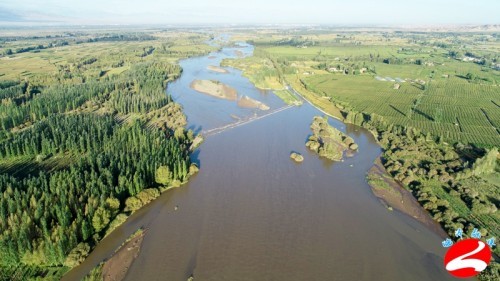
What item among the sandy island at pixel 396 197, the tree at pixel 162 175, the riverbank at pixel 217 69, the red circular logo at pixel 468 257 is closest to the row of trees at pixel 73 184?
the tree at pixel 162 175

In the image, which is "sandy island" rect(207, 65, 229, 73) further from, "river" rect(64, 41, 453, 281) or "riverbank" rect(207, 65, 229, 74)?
"river" rect(64, 41, 453, 281)

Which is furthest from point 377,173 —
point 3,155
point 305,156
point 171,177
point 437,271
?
point 3,155

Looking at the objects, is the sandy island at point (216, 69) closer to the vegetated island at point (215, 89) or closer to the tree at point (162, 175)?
the vegetated island at point (215, 89)

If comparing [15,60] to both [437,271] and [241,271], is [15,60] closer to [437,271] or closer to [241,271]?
[241,271]

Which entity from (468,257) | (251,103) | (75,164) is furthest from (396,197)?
(251,103)

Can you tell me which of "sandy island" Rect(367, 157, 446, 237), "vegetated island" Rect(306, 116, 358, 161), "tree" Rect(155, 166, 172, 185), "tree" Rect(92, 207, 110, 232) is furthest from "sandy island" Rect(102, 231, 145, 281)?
"vegetated island" Rect(306, 116, 358, 161)

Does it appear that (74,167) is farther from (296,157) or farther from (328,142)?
(328,142)
